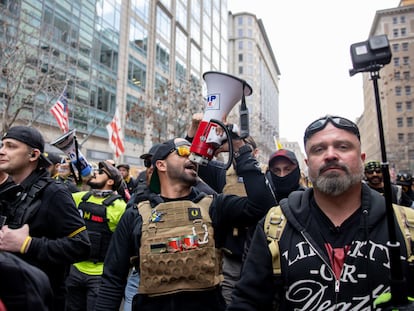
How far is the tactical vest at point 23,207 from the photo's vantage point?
2.70m

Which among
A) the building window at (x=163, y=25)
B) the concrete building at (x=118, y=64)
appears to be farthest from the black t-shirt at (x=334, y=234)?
the building window at (x=163, y=25)

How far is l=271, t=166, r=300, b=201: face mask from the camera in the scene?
150 inches

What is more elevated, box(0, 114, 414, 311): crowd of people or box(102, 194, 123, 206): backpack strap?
box(102, 194, 123, 206): backpack strap

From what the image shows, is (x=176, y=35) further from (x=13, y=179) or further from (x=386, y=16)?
(x=386, y=16)

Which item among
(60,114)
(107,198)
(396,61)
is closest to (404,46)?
(396,61)

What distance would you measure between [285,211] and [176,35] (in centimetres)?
3891

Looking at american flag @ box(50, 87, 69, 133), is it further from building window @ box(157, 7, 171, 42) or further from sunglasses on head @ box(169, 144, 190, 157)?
building window @ box(157, 7, 171, 42)

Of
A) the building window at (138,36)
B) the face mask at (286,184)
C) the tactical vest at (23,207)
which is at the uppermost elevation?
the building window at (138,36)

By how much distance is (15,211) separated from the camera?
8.96ft

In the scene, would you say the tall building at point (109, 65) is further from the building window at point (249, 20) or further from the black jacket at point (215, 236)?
the building window at point (249, 20)

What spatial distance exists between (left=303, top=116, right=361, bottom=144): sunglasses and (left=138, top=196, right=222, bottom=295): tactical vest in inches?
38.2

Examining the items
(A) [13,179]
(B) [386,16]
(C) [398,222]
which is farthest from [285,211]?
(B) [386,16]

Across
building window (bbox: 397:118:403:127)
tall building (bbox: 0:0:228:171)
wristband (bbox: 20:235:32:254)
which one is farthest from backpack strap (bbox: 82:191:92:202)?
building window (bbox: 397:118:403:127)

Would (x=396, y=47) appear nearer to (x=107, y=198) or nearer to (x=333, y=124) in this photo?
(x=107, y=198)
